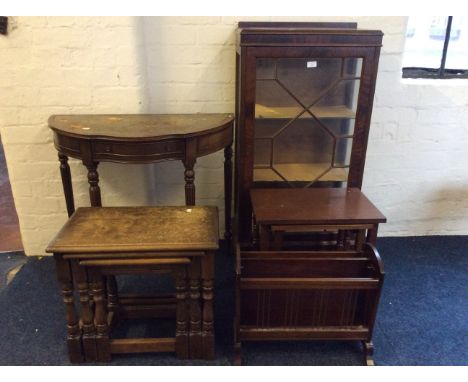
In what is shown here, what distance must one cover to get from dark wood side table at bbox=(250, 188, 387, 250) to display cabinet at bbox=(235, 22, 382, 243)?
12 centimetres

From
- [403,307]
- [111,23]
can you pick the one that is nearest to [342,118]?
[403,307]

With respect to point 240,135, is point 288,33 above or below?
above

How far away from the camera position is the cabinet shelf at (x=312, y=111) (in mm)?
1854

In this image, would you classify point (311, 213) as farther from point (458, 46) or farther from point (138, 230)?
point (458, 46)

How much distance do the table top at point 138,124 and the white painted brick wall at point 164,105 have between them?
12 centimetres

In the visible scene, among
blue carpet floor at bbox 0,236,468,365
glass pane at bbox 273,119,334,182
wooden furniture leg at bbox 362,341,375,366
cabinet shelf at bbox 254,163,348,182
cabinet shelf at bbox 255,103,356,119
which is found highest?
cabinet shelf at bbox 255,103,356,119

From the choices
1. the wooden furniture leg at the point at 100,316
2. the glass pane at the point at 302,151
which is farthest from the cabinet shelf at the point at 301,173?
the wooden furniture leg at the point at 100,316

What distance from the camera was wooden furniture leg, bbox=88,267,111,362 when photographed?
4.59 feet

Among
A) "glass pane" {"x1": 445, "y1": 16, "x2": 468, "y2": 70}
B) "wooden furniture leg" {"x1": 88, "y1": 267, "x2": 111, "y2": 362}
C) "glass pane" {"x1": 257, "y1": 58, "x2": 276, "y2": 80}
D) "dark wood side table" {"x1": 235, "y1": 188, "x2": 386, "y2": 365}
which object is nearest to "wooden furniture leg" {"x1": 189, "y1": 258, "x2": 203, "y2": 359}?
"dark wood side table" {"x1": 235, "y1": 188, "x2": 386, "y2": 365}

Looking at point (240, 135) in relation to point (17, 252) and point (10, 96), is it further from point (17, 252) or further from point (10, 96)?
point (17, 252)

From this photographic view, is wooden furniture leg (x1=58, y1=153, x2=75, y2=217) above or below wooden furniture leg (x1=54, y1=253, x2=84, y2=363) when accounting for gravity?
above

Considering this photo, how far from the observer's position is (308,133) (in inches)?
75.9

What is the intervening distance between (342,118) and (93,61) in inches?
46.5

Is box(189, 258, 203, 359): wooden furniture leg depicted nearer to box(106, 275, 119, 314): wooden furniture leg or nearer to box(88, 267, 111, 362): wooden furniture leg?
box(88, 267, 111, 362): wooden furniture leg
